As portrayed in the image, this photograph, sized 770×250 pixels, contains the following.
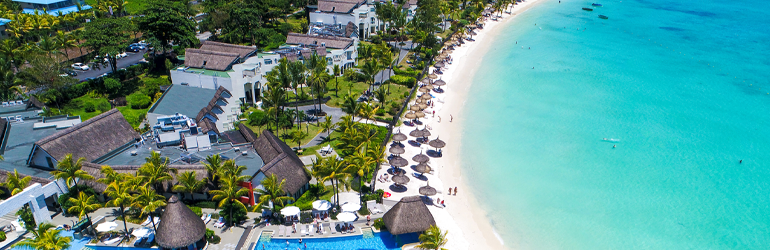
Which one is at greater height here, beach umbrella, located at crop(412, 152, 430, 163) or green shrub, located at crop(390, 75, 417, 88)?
green shrub, located at crop(390, 75, 417, 88)

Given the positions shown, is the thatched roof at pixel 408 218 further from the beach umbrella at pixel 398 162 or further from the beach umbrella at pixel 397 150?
the beach umbrella at pixel 397 150

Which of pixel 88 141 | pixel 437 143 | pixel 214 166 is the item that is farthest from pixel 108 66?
pixel 437 143

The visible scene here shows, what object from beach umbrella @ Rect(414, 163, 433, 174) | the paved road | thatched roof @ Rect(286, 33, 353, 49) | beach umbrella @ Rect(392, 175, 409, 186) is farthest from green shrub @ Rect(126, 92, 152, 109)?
beach umbrella @ Rect(414, 163, 433, 174)

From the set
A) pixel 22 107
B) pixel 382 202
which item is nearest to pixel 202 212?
pixel 382 202

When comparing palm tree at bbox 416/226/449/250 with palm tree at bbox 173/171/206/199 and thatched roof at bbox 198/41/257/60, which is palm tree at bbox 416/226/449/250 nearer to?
palm tree at bbox 173/171/206/199

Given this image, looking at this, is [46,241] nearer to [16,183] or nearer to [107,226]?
[107,226]

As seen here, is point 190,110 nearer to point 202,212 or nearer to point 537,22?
point 202,212

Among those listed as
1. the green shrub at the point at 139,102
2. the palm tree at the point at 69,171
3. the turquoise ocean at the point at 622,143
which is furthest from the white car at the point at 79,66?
the turquoise ocean at the point at 622,143
